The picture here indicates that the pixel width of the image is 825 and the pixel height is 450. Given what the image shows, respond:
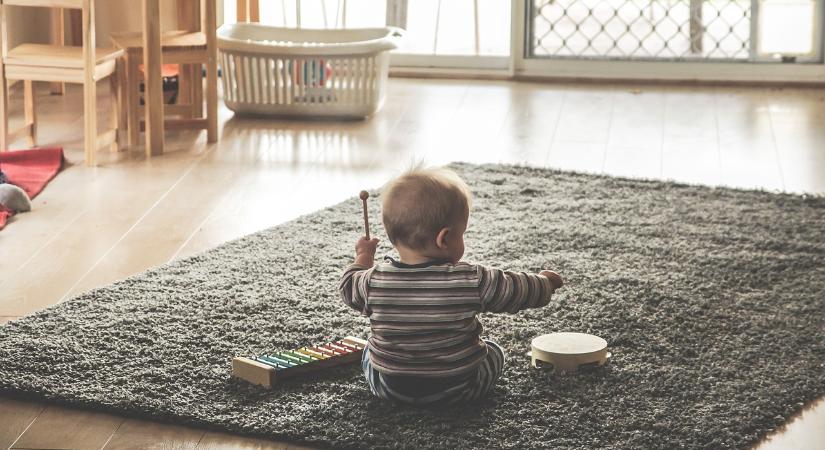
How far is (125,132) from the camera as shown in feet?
13.5

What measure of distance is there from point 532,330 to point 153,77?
196cm

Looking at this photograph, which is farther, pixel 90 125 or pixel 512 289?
pixel 90 125

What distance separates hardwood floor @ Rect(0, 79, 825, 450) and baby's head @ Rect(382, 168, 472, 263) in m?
0.39

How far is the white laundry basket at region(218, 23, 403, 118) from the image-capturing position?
418 cm

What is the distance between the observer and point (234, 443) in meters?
1.86

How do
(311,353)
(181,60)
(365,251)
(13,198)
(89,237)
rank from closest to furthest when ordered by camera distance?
1. (365,251)
2. (311,353)
3. (89,237)
4. (13,198)
5. (181,60)

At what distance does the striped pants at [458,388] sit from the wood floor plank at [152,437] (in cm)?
30

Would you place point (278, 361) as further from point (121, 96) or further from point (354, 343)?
point (121, 96)

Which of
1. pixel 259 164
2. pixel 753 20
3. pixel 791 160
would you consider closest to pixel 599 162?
pixel 791 160

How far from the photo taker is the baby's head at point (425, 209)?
6.09 feet

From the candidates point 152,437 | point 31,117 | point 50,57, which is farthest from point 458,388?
point 31,117

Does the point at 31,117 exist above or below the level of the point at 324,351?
above

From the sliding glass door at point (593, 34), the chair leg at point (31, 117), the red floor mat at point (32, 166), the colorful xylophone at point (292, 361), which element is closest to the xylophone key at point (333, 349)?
the colorful xylophone at point (292, 361)

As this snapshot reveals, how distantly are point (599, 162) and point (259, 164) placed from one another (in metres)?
1.08
